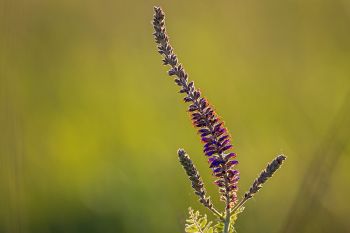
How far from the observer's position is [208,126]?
169cm

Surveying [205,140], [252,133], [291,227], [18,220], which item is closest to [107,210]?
[252,133]

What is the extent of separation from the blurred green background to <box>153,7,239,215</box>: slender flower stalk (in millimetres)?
1849

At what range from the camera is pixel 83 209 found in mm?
5023

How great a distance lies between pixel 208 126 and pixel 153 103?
4643mm

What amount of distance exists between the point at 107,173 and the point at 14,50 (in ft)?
6.55

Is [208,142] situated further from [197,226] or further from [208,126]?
[197,226]

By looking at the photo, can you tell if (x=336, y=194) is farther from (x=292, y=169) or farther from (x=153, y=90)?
(x=153, y=90)

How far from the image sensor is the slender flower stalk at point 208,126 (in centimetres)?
167

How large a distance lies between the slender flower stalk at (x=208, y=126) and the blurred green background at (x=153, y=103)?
1.85 m

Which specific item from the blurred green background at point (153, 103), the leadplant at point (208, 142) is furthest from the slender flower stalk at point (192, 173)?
the blurred green background at point (153, 103)

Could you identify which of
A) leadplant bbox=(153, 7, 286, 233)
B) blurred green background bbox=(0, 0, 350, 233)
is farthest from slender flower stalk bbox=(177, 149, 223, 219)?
blurred green background bbox=(0, 0, 350, 233)

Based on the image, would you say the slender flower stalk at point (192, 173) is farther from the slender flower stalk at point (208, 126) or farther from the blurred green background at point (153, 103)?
the blurred green background at point (153, 103)

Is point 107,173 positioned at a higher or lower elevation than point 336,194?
higher

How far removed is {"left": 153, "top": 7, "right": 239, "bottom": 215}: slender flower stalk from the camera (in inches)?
65.7
